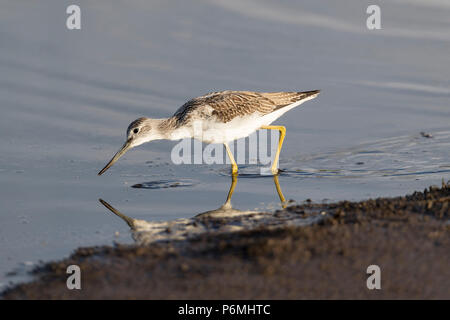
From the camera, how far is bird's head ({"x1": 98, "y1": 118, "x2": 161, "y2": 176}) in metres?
9.41

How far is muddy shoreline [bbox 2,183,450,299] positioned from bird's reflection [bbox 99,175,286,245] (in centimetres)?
22

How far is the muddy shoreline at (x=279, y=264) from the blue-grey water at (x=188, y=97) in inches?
31.7

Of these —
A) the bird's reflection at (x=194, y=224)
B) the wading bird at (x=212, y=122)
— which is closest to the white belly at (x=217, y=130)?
the wading bird at (x=212, y=122)

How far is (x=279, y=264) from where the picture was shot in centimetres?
564

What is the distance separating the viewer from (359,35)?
44.9ft

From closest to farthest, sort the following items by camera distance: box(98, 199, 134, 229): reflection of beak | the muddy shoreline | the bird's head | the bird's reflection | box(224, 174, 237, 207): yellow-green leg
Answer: the muddy shoreline
the bird's reflection
box(98, 199, 134, 229): reflection of beak
box(224, 174, 237, 207): yellow-green leg
the bird's head

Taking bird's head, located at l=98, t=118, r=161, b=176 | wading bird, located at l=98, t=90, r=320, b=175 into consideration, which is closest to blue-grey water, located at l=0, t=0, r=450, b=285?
bird's head, located at l=98, t=118, r=161, b=176

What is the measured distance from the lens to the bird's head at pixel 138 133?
941 cm

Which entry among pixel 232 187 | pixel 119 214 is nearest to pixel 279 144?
pixel 232 187

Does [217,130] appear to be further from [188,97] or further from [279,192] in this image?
[188,97]

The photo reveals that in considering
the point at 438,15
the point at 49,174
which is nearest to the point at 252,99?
the point at 49,174

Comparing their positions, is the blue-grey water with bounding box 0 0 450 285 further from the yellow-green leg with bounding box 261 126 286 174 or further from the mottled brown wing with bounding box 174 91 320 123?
the mottled brown wing with bounding box 174 91 320 123
